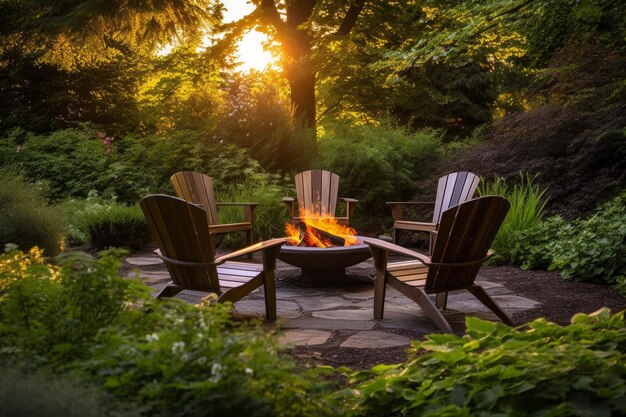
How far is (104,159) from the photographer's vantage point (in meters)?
11.1

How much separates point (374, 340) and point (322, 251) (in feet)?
5.40

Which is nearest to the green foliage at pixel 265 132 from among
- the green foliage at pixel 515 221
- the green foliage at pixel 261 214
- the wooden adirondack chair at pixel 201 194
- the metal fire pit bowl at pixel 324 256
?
the green foliage at pixel 261 214

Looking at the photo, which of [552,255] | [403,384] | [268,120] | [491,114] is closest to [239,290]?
[403,384]

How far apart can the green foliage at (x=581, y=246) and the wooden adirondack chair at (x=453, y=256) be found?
5.97 ft

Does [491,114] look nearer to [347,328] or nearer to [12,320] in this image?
[347,328]

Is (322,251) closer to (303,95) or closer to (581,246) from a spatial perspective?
(581,246)

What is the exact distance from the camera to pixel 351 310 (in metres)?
4.91

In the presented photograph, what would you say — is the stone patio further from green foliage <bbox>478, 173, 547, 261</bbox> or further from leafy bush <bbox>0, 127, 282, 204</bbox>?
leafy bush <bbox>0, 127, 282, 204</bbox>

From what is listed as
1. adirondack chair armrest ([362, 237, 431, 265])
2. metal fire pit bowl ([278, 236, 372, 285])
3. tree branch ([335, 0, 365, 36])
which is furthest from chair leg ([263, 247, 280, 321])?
tree branch ([335, 0, 365, 36])

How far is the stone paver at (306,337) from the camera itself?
393cm

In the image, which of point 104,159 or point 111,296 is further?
point 104,159

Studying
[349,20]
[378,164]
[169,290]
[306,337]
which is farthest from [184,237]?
[349,20]

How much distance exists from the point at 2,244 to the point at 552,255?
5.44 metres

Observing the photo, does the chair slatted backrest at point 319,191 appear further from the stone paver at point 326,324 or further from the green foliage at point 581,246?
the stone paver at point 326,324
